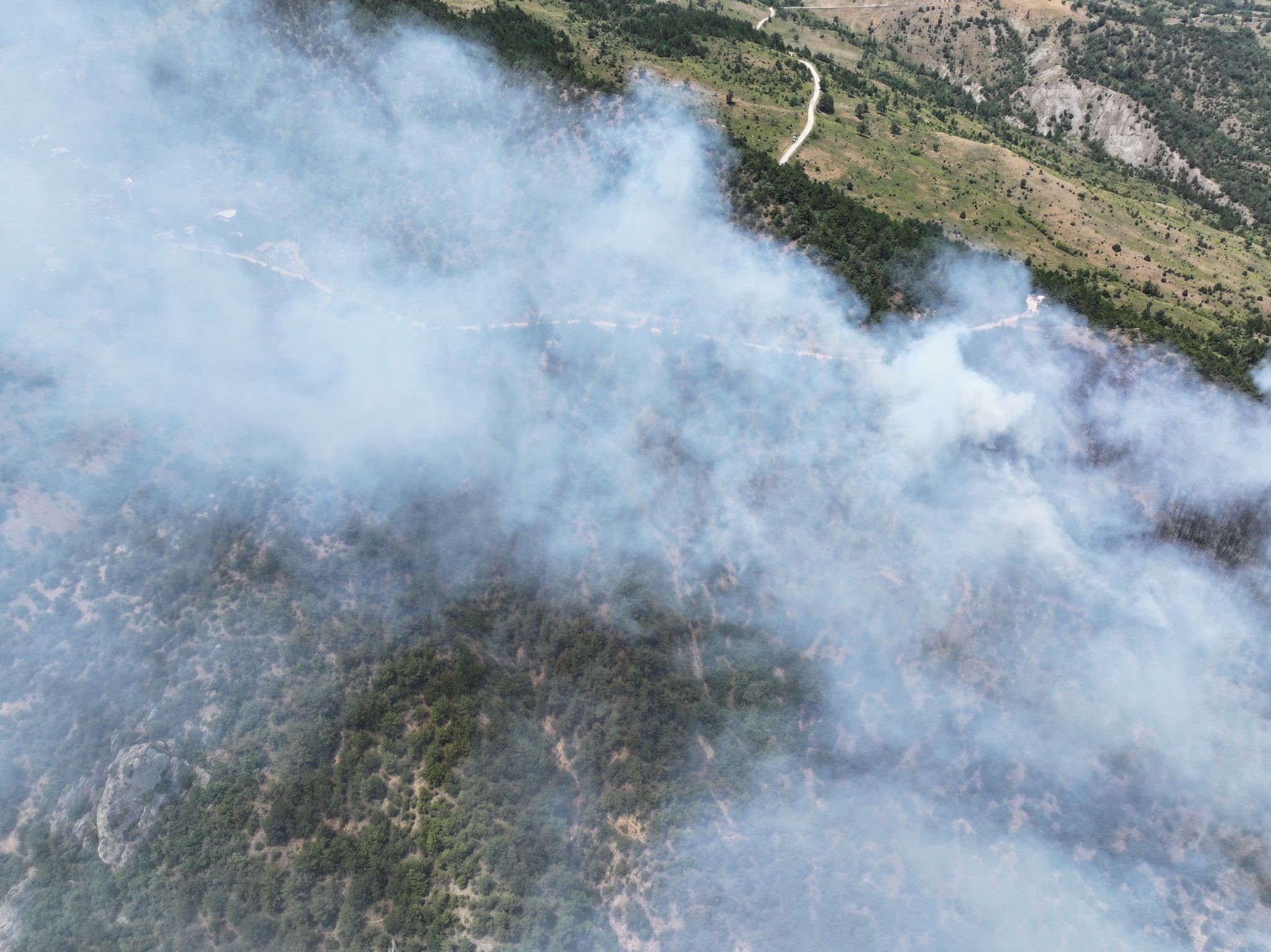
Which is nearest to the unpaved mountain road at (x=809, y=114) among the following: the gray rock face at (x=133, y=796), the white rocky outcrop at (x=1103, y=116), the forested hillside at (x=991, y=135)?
the forested hillside at (x=991, y=135)

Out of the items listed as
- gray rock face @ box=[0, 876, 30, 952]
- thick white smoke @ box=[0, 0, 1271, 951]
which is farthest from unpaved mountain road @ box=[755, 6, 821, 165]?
gray rock face @ box=[0, 876, 30, 952]

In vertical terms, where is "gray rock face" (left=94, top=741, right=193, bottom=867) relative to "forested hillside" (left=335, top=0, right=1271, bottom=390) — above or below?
below

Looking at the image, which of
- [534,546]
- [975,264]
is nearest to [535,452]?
[534,546]

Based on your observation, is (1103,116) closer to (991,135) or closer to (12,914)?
(991,135)

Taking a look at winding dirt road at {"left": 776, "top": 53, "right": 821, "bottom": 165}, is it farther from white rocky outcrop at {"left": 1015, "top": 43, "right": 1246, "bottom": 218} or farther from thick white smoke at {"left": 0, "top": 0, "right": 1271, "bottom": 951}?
white rocky outcrop at {"left": 1015, "top": 43, "right": 1246, "bottom": 218}

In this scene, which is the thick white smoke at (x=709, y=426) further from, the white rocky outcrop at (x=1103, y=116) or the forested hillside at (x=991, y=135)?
the white rocky outcrop at (x=1103, y=116)

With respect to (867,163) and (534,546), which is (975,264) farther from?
(534,546)
